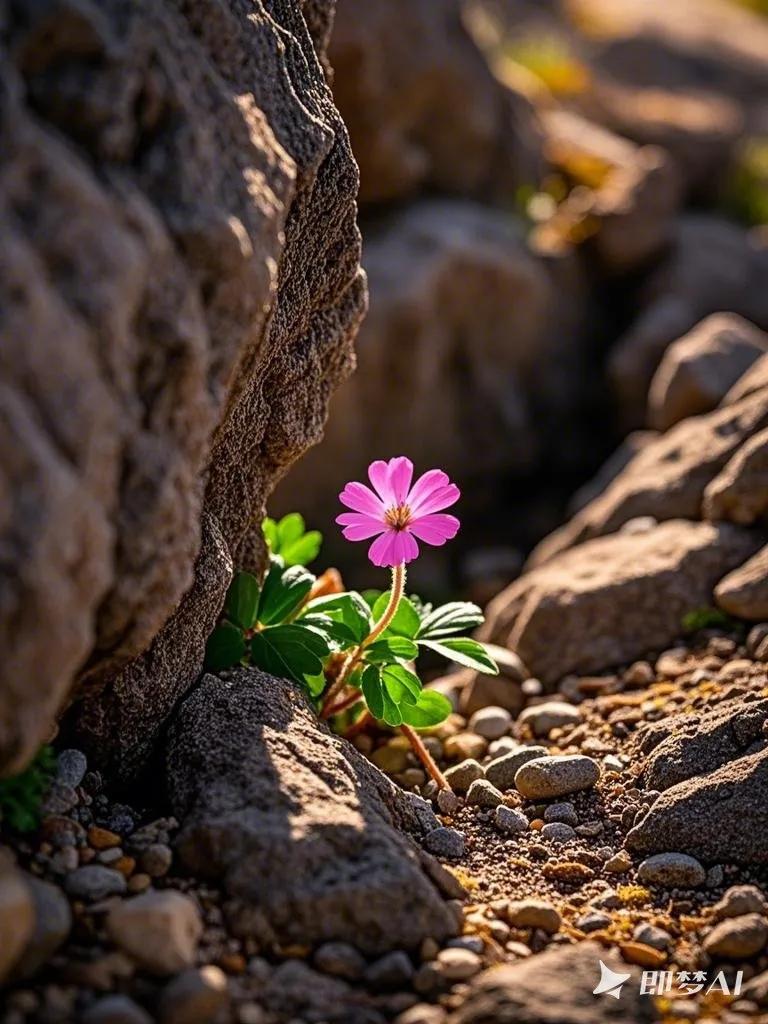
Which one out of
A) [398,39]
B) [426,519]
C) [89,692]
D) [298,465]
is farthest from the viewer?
[398,39]

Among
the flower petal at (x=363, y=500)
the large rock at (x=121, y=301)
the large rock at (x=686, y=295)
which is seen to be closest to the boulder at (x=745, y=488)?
the flower petal at (x=363, y=500)

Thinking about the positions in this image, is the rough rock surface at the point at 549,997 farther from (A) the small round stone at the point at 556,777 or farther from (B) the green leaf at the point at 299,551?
(B) the green leaf at the point at 299,551

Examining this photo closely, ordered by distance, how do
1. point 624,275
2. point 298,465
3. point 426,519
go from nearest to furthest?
point 426,519
point 298,465
point 624,275

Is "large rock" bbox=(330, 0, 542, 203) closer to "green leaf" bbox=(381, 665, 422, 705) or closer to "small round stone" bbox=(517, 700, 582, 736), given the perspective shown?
"small round stone" bbox=(517, 700, 582, 736)

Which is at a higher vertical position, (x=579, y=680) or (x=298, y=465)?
(x=298, y=465)

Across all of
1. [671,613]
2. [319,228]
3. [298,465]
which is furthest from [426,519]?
[298,465]

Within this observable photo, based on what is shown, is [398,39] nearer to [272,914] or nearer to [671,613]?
[671,613]

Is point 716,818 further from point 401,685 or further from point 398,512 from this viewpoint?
point 398,512
